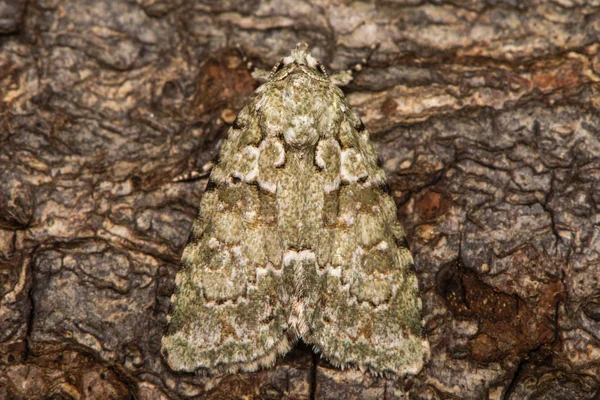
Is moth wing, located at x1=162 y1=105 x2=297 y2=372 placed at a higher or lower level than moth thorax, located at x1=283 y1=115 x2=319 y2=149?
lower

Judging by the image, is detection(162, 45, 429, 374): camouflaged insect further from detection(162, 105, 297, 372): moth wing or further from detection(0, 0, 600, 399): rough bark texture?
Result: detection(0, 0, 600, 399): rough bark texture

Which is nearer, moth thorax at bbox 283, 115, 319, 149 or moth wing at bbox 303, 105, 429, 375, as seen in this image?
moth wing at bbox 303, 105, 429, 375

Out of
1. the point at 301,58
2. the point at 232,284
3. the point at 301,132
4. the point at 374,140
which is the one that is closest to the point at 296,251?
the point at 232,284

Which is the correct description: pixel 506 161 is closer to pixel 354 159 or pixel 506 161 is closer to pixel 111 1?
pixel 354 159

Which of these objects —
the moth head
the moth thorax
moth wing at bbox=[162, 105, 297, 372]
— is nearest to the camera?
moth wing at bbox=[162, 105, 297, 372]

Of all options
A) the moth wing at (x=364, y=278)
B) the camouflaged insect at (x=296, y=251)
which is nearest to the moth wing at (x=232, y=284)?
the camouflaged insect at (x=296, y=251)

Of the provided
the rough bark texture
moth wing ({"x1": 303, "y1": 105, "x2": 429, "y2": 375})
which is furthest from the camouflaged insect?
the rough bark texture

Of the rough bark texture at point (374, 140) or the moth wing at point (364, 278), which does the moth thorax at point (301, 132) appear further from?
the rough bark texture at point (374, 140)
